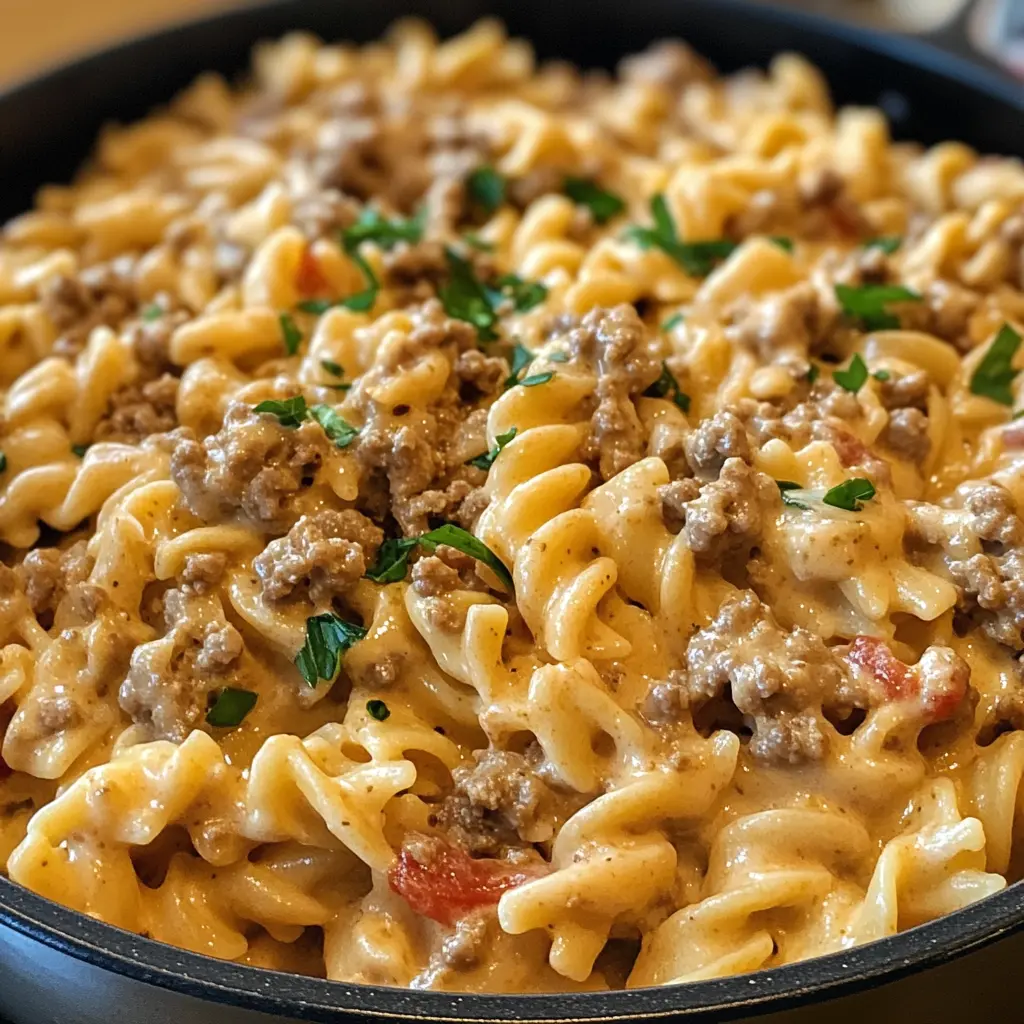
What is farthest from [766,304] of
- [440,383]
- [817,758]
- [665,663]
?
[817,758]

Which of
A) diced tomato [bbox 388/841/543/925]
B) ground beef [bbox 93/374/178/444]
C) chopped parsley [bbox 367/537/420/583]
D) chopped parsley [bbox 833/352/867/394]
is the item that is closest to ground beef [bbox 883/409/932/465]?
chopped parsley [bbox 833/352/867/394]

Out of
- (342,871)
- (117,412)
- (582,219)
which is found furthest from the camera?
(582,219)

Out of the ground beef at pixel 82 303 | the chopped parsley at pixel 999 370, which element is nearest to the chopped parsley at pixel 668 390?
the chopped parsley at pixel 999 370

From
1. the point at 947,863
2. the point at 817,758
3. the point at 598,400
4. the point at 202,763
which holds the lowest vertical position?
the point at 947,863

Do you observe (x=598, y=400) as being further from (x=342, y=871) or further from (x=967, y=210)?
(x=967, y=210)

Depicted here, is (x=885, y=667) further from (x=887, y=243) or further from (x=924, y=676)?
(x=887, y=243)
